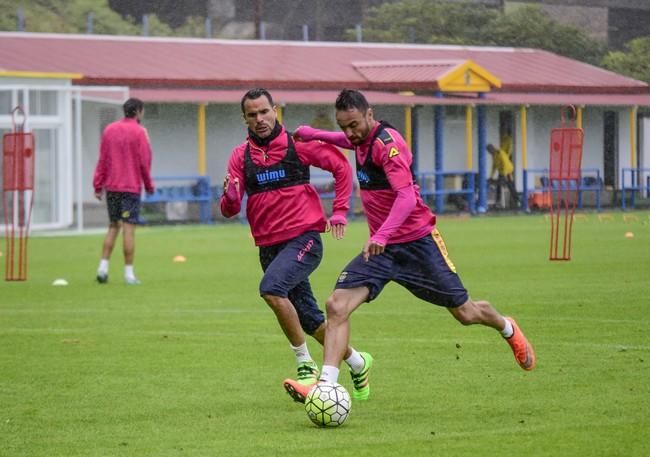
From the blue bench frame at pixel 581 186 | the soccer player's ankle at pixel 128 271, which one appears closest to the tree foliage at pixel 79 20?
the blue bench frame at pixel 581 186

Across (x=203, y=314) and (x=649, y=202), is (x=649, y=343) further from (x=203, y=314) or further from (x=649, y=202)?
(x=649, y=202)

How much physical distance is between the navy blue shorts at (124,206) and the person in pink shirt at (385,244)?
890 cm

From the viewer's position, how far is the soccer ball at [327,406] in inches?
317

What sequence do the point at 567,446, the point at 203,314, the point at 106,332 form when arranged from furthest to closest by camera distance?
the point at 203,314 → the point at 106,332 → the point at 567,446

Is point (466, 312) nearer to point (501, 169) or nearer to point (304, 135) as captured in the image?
point (304, 135)

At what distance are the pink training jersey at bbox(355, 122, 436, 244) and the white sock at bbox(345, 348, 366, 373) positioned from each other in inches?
29.0

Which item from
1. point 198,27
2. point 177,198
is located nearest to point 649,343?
point 177,198

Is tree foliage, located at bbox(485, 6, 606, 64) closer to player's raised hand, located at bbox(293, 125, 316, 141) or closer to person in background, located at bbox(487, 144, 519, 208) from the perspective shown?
person in background, located at bbox(487, 144, 519, 208)

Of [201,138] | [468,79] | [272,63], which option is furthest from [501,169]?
[201,138]

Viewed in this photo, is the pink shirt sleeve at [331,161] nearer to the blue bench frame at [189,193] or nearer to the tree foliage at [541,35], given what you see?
the blue bench frame at [189,193]

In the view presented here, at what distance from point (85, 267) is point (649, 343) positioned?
11674 mm

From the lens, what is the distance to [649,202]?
43375mm

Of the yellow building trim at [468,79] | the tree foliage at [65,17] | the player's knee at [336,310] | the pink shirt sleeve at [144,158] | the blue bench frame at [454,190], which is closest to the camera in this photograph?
the player's knee at [336,310]

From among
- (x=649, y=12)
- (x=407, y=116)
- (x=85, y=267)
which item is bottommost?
(x=85, y=267)
